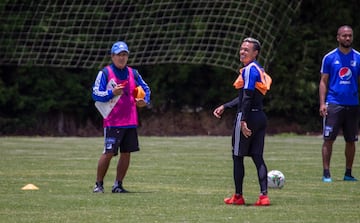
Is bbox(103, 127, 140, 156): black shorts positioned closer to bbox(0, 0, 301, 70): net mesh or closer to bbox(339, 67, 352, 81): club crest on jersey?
bbox(339, 67, 352, 81): club crest on jersey

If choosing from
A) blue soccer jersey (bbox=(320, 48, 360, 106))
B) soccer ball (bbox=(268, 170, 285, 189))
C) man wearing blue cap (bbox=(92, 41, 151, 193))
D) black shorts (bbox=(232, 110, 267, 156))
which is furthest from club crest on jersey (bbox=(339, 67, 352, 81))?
black shorts (bbox=(232, 110, 267, 156))

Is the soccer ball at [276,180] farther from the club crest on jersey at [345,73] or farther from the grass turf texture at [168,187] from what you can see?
the club crest on jersey at [345,73]

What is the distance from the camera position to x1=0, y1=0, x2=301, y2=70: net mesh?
81.9ft

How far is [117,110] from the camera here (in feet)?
38.6

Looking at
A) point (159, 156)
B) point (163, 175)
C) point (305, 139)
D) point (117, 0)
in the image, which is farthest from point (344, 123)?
point (117, 0)

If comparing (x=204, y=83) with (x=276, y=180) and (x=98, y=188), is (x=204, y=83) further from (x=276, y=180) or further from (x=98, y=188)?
(x=98, y=188)

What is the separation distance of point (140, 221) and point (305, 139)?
49.6ft

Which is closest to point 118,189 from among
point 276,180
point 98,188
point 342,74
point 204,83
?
point 98,188

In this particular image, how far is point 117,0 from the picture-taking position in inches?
989

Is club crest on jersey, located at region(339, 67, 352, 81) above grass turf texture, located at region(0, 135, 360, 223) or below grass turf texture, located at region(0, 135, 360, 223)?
above

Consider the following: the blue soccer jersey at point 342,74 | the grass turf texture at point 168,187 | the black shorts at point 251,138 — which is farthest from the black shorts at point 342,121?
the black shorts at point 251,138

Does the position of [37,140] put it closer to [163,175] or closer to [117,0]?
[117,0]

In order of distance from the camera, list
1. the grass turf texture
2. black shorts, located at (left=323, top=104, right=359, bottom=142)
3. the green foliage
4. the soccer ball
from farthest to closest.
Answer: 1. the green foliage
2. black shorts, located at (left=323, top=104, right=359, bottom=142)
3. the soccer ball
4. the grass turf texture

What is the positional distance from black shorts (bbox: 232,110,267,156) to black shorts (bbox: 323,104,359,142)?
339 cm
